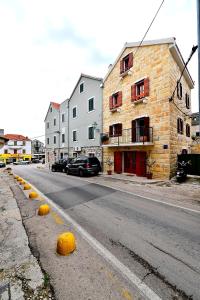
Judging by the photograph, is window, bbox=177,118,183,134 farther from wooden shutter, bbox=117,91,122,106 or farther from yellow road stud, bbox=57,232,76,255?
yellow road stud, bbox=57,232,76,255

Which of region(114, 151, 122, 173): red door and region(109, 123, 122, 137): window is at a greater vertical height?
region(109, 123, 122, 137): window

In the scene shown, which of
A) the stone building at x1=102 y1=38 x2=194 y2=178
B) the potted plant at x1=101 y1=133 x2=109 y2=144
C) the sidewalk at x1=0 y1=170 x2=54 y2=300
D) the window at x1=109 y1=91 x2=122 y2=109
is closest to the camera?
the sidewalk at x1=0 y1=170 x2=54 y2=300

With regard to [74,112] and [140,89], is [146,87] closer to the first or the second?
[140,89]

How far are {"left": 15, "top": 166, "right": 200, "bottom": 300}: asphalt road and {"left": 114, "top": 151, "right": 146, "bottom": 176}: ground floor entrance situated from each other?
714 cm

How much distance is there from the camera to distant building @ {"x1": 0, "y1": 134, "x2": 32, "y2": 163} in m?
55.8

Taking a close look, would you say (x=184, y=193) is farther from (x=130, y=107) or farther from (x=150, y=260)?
(x=130, y=107)

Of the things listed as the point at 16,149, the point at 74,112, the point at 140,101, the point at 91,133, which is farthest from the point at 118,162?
the point at 16,149

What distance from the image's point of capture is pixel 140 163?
14062 mm

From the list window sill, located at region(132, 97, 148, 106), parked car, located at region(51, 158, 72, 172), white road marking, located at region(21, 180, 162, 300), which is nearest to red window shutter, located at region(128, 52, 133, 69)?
window sill, located at region(132, 97, 148, 106)

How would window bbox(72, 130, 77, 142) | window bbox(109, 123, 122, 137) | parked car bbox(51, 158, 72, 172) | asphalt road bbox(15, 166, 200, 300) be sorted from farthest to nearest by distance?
window bbox(72, 130, 77, 142) → parked car bbox(51, 158, 72, 172) → window bbox(109, 123, 122, 137) → asphalt road bbox(15, 166, 200, 300)

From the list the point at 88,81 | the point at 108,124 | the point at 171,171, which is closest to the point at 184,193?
the point at 171,171

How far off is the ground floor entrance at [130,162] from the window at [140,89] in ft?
16.4

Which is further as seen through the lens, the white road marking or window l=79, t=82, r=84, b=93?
window l=79, t=82, r=84, b=93

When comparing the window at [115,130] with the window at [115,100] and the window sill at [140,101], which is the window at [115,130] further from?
the window sill at [140,101]
